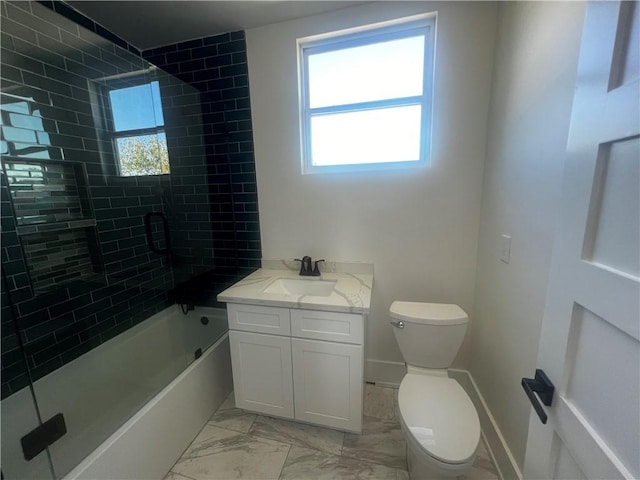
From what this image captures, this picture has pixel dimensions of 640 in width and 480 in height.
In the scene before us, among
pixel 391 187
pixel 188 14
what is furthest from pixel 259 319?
pixel 188 14

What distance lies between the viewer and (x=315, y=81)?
5.94 feet

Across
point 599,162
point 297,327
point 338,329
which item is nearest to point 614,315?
point 599,162

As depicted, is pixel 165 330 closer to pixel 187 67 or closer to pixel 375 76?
pixel 187 67

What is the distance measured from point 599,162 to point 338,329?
119cm

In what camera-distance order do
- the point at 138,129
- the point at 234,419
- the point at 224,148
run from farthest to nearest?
the point at 224,148 → the point at 138,129 → the point at 234,419

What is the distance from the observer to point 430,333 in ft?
4.56

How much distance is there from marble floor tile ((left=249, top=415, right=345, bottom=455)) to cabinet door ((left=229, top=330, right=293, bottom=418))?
12 cm

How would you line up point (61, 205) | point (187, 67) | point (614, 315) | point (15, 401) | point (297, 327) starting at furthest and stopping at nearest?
point (187, 67) → point (61, 205) → point (297, 327) → point (15, 401) → point (614, 315)

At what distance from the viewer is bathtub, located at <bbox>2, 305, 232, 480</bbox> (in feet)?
3.73

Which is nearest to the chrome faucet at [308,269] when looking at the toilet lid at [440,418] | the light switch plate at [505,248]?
the toilet lid at [440,418]

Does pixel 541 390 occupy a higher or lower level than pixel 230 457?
higher

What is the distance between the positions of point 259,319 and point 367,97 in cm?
163

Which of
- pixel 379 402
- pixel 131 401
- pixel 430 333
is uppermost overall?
pixel 430 333

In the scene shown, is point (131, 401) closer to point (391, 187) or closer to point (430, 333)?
point (430, 333)
